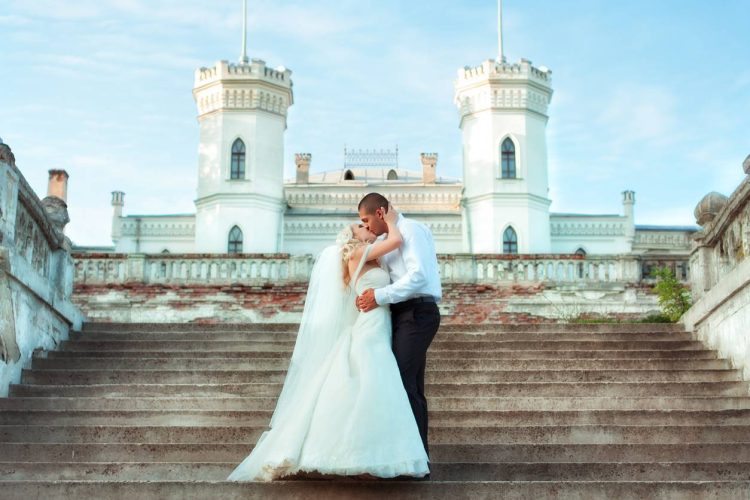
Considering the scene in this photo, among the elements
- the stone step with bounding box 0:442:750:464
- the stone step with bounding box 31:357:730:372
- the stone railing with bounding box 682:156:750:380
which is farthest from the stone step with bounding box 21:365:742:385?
the stone step with bounding box 0:442:750:464

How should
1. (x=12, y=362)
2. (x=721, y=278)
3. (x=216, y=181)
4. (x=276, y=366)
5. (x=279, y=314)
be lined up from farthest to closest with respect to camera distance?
(x=216, y=181), (x=279, y=314), (x=721, y=278), (x=276, y=366), (x=12, y=362)

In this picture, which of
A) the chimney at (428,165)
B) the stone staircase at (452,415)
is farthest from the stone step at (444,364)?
the chimney at (428,165)

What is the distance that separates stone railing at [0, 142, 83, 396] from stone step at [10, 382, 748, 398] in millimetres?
416

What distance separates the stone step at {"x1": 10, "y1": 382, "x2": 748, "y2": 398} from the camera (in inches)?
332

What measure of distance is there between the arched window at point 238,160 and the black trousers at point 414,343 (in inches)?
1397

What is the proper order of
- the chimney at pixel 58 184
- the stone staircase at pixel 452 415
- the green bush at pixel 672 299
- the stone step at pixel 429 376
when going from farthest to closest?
the chimney at pixel 58 184 → the green bush at pixel 672 299 → the stone step at pixel 429 376 → the stone staircase at pixel 452 415

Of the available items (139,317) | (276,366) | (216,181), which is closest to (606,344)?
(276,366)

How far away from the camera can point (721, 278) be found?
32.8 ft

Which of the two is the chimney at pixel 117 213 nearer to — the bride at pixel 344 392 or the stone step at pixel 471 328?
the stone step at pixel 471 328

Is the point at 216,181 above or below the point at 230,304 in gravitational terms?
above

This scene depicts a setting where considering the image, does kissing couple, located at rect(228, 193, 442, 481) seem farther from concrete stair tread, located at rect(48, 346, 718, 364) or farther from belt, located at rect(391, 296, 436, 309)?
concrete stair tread, located at rect(48, 346, 718, 364)

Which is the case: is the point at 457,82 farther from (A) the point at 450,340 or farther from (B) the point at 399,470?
(B) the point at 399,470

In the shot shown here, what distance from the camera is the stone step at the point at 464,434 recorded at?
733cm

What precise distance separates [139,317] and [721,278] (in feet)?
41.8
